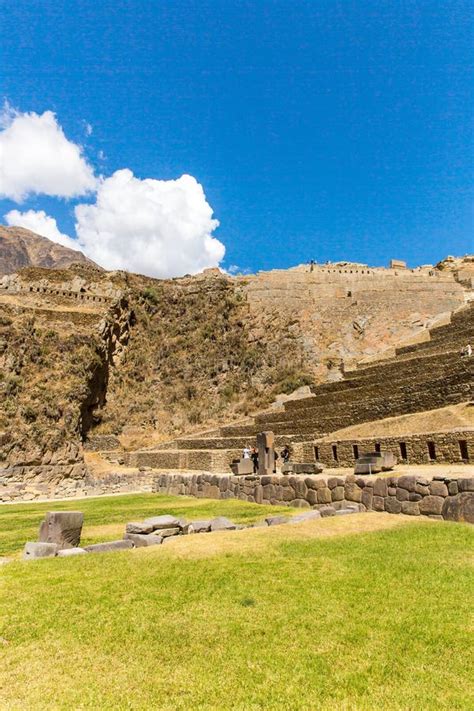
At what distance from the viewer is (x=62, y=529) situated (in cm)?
1027

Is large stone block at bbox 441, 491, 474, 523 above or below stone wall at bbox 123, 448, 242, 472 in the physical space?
below

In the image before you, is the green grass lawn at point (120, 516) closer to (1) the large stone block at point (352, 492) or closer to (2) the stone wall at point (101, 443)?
(1) the large stone block at point (352, 492)

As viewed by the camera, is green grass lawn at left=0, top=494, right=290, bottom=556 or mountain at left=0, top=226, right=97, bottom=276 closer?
green grass lawn at left=0, top=494, right=290, bottom=556

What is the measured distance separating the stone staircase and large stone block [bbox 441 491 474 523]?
11.4 m

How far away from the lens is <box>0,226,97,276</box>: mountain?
166 m

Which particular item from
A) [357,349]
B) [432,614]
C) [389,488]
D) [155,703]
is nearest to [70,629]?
[155,703]

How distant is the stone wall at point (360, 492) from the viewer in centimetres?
1067

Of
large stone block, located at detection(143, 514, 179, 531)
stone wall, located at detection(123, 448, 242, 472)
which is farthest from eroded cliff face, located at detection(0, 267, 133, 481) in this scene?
large stone block, located at detection(143, 514, 179, 531)

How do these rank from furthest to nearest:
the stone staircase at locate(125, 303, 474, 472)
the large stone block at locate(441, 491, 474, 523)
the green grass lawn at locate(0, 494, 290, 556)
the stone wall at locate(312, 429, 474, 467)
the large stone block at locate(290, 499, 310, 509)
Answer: the stone staircase at locate(125, 303, 474, 472), the stone wall at locate(312, 429, 474, 467), the large stone block at locate(290, 499, 310, 509), the green grass lawn at locate(0, 494, 290, 556), the large stone block at locate(441, 491, 474, 523)

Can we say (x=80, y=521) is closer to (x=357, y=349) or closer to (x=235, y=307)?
(x=357, y=349)

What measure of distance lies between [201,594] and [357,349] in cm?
4504

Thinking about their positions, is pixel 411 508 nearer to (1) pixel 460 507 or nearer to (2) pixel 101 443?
(1) pixel 460 507

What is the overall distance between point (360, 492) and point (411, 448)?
6.78 m

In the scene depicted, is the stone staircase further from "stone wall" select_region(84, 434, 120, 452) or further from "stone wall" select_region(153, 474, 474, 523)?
"stone wall" select_region(153, 474, 474, 523)
